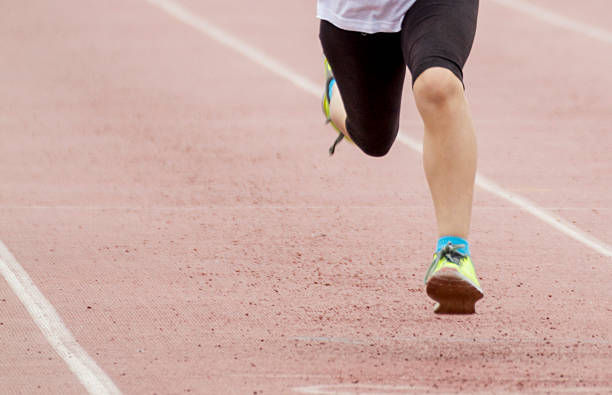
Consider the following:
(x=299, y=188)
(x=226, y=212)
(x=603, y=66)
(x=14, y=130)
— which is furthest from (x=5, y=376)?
(x=603, y=66)

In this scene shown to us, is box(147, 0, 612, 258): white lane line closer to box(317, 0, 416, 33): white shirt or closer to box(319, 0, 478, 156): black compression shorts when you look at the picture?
box(319, 0, 478, 156): black compression shorts

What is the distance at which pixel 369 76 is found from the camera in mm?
6137

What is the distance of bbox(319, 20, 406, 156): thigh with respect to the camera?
598 cm

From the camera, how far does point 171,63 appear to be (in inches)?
582

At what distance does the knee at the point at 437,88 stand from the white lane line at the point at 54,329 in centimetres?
165

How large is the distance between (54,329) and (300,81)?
8.39 m

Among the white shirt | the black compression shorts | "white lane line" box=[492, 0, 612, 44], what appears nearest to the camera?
the black compression shorts

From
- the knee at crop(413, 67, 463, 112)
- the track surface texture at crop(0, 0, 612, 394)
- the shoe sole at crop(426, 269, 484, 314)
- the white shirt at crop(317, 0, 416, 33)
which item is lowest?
the track surface texture at crop(0, 0, 612, 394)

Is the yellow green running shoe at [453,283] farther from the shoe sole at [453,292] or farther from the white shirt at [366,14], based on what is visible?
the white shirt at [366,14]

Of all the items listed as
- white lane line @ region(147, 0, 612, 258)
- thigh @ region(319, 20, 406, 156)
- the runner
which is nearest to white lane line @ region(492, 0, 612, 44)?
white lane line @ region(147, 0, 612, 258)

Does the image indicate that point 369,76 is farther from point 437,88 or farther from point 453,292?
point 453,292

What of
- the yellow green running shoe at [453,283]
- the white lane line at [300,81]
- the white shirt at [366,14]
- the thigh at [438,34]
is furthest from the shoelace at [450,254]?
the white lane line at [300,81]

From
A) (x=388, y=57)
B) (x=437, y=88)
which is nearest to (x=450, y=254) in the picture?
(x=437, y=88)

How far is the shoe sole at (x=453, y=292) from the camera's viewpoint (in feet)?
16.9
